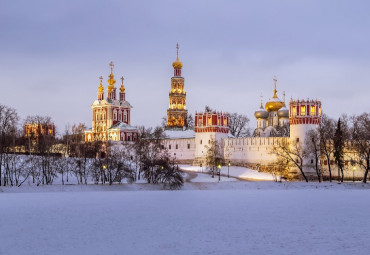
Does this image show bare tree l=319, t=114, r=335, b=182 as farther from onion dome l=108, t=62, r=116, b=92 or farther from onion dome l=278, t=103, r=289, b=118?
onion dome l=108, t=62, r=116, b=92

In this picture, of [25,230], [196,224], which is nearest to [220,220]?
[196,224]

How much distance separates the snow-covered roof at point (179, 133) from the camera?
8988cm

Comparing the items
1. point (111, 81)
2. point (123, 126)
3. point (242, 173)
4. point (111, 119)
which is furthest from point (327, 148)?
point (111, 81)

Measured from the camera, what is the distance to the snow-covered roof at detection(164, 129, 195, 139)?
8988 cm

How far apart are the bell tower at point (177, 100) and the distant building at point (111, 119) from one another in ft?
25.6

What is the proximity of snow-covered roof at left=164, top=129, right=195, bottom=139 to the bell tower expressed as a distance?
39.0 feet

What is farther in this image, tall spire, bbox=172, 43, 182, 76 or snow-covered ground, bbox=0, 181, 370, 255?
tall spire, bbox=172, 43, 182, 76

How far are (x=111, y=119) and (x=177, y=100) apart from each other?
43.0ft

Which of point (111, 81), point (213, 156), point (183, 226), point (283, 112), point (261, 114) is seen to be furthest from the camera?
point (111, 81)

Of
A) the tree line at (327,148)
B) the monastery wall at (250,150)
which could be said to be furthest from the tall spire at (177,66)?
the tree line at (327,148)

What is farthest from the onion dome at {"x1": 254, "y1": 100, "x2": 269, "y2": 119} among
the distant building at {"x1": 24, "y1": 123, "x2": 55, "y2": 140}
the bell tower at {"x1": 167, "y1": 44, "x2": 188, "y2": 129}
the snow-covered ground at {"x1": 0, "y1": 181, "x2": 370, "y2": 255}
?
the snow-covered ground at {"x1": 0, "y1": 181, "x2": 370, "y2": 255}

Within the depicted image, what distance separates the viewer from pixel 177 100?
4131 inches

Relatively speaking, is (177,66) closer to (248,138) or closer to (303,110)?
(248,138)

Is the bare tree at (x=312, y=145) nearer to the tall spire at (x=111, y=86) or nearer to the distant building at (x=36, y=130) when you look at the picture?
the distant building at (x=36, y=130)
